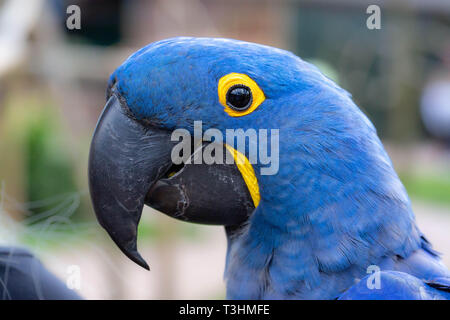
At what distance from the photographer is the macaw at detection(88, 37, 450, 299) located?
161 centimetres

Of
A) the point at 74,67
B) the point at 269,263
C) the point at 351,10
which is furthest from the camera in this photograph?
the point at 351,10

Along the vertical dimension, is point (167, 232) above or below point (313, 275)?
below

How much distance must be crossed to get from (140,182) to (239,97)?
1.43ft

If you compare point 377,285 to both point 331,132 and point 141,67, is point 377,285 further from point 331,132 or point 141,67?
point 141,67

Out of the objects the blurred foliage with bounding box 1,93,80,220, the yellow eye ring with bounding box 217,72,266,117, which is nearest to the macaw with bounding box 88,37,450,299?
the yellow eye ring with bounding box 217,72,266,117

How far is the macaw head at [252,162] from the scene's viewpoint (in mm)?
1607

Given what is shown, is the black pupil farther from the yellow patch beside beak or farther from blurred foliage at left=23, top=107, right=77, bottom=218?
blurred foliage at left=23, top=107, right=77, bottom=218

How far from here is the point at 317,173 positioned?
1622 millimetres

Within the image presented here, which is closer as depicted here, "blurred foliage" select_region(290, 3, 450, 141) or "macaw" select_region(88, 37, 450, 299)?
"macaw" select_region(88, 37, 450, 299)

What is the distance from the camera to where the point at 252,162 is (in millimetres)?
1646
